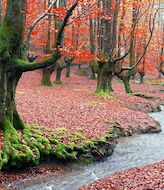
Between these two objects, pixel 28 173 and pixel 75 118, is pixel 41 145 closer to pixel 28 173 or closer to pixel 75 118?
pixel 28 173

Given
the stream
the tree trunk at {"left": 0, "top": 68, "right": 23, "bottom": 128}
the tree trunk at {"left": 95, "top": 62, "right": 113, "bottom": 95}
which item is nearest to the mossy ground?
the tree trunk at {"left": 0, "top": 68, "right": 23, "bottom": 128}

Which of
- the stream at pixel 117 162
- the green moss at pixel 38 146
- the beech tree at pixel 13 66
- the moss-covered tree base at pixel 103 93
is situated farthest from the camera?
the moss-covered tree base at pixel 103 93

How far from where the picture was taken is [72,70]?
5225cm

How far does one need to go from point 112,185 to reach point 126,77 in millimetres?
23154

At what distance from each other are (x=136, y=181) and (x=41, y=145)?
3528 mm

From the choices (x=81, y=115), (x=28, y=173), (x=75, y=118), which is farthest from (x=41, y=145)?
(x=81, y=115)

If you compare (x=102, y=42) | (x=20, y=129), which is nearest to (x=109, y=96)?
(x=102, y=42)

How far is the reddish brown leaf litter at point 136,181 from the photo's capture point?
829 centimetres

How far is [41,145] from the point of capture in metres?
11.1

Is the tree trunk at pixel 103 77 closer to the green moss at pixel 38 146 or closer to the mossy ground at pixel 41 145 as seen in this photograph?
the mossy ground at pixel 41 145

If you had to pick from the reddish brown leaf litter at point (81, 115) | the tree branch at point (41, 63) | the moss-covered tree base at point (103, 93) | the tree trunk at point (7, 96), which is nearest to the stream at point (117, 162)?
the reddish brown leaf litter at point (81, 115)

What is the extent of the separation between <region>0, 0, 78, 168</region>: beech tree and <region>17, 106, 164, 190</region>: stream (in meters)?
1.06

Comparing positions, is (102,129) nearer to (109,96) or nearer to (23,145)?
(23,145)

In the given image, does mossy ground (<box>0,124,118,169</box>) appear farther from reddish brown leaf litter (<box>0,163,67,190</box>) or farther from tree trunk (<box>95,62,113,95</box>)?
tree trunk (<box>95,62,113,95</box>)
